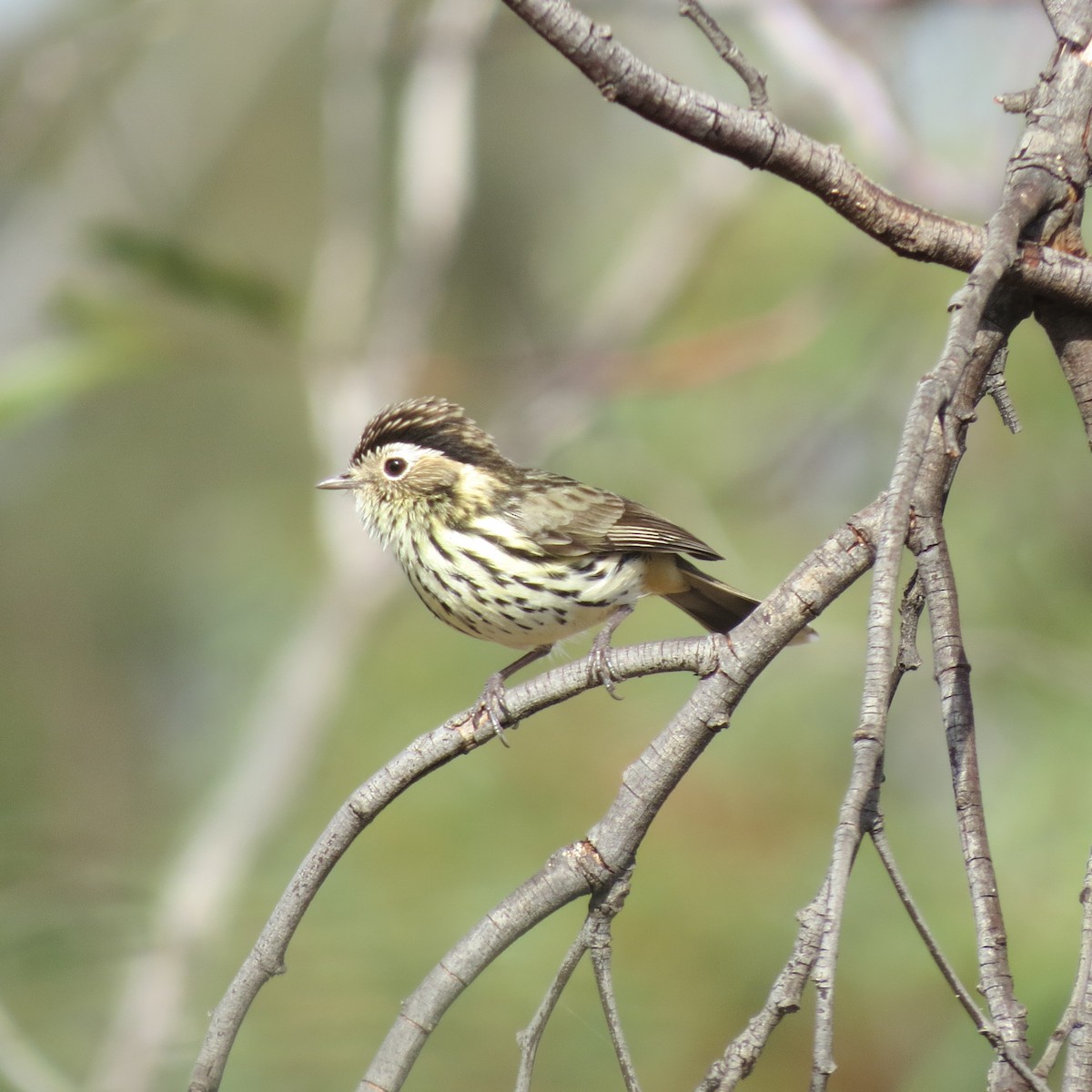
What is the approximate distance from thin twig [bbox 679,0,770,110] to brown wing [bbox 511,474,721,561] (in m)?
1.94

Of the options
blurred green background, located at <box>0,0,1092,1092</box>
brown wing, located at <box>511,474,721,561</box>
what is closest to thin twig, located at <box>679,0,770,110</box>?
brown wing, located at <box>511,474,721,561</box>

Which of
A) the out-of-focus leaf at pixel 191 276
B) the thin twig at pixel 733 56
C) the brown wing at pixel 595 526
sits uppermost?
the out-of-focus leaf at pixel 191 276

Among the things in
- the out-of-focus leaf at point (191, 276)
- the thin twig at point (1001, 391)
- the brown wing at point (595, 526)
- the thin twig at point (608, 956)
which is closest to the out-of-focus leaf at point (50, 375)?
the out-of-focus leaf at point (191, 276)

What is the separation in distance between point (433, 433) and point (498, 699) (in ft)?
6.58

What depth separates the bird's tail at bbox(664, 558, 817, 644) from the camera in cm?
441

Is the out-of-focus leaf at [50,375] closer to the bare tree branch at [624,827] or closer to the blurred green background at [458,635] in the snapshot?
the blurred green background at [458,635]

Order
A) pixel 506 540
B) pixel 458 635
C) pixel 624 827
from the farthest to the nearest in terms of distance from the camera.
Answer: pixel 458 635 → pixel 506 540 → pixel 624 827

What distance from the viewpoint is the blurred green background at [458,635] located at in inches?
167

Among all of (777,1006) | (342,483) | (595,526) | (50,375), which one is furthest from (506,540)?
(777,1006)

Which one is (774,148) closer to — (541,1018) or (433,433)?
(541,1018)

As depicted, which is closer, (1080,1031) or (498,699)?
(1080,1031)

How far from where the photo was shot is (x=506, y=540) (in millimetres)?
4121

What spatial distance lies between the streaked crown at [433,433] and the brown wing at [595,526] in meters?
0.23

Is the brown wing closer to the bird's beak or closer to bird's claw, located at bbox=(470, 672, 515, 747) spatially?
the bird's beak
